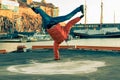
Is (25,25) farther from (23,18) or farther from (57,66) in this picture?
(57,66)

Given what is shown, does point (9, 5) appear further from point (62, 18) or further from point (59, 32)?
point (59, 32)

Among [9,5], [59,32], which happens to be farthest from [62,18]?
[9,5]

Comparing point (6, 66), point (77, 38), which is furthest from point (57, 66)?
point (77, 38)

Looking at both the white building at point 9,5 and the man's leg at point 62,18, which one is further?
the white building at point 9,5

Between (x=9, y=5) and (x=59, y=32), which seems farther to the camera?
(x=9, y=5)

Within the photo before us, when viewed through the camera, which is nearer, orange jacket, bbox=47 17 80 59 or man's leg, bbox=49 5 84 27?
orange jacket, bbox=47 17 80 59

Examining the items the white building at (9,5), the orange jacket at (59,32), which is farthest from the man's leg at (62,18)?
the white building at (9,5)

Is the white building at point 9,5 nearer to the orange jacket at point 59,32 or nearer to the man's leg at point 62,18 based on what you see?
the orange jacket at point 59,32

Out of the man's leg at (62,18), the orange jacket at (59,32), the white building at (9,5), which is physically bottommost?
the orange jacket at (59,32)

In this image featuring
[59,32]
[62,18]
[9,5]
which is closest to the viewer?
[59,32]

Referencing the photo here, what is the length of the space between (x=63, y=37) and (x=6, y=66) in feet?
24.6

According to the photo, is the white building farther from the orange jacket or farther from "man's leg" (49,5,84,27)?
"man's leg" (49,5,84,27)

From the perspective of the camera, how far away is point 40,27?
189 meters

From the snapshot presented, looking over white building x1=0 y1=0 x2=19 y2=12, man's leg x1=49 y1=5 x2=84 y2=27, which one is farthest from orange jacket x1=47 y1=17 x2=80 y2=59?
white building x1=0 y1=0 x2=19 y2=12
